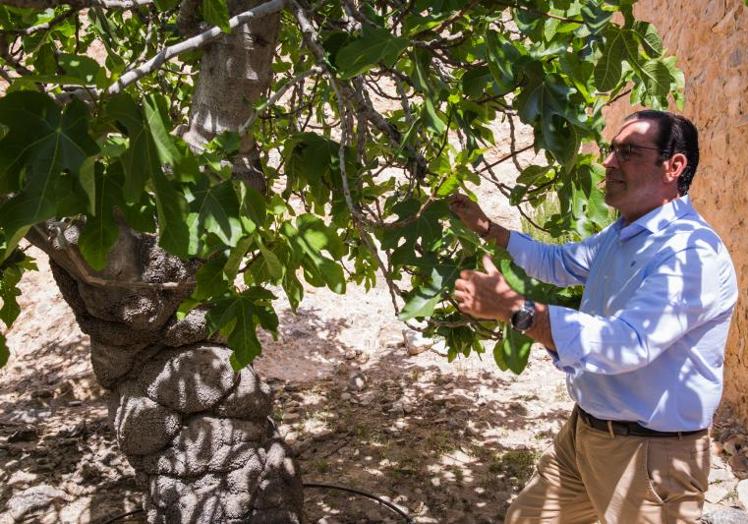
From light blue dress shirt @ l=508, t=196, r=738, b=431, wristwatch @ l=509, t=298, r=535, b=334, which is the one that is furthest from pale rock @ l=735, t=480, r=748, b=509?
wristwatch @ l=509, t=298, r=535, b=334

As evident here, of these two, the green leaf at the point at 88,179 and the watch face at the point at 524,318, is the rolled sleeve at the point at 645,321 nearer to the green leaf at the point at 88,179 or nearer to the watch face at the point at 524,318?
the watch face at the point at 524,318

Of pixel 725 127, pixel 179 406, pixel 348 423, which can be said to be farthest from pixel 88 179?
pixel 725 127

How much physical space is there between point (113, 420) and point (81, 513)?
725 millimetres

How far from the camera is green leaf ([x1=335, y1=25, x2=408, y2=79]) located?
1705mm

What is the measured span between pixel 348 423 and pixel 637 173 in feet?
Result: 9.72

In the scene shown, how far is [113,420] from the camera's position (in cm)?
332

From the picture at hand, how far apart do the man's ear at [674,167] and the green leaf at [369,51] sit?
37.8 inches

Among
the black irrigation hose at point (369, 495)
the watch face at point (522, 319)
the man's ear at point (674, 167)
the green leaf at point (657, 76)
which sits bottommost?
the black irrigation hose at point (369, 495)

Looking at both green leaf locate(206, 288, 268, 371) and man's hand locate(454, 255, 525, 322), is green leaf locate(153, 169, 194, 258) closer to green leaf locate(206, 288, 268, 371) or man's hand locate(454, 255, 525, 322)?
green leaf locate(206, 288, 268, 371)

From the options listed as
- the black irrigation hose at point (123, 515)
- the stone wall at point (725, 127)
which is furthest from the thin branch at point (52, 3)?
the stone wall at point (725, 127)

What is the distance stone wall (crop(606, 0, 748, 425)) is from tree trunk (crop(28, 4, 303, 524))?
9.88 ft

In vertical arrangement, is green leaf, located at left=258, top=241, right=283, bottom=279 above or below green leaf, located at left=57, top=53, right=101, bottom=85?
below

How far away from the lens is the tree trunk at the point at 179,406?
2.91 metres

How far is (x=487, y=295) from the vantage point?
1812 mm
